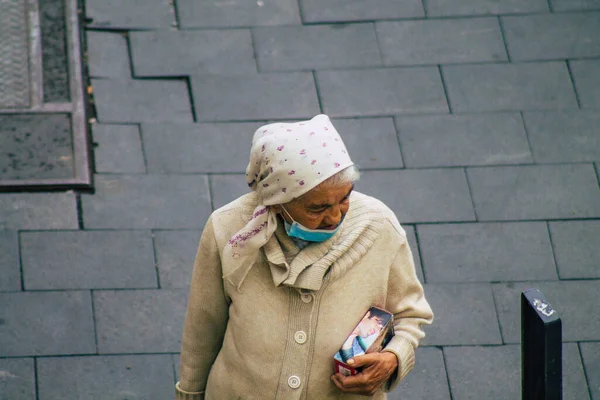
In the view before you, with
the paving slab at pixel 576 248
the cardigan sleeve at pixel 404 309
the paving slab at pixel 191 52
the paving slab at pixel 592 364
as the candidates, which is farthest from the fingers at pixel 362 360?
the paving slab at pixel 191 52

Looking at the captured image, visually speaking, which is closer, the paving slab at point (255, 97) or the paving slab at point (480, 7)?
the paving slab at point (255, 97)

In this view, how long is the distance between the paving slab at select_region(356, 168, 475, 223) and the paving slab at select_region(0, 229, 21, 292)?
193 centimetres

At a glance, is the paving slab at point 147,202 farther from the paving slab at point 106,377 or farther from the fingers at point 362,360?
the fingers at point 362,360

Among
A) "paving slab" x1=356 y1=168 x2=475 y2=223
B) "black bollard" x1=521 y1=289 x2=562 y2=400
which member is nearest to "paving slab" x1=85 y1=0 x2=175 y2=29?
"paving slab" x1=356 y1=168 x2=475 y2=223

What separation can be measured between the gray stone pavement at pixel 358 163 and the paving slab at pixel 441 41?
0.04 ft

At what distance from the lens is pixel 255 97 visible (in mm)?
6355

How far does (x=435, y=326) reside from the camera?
5328mm

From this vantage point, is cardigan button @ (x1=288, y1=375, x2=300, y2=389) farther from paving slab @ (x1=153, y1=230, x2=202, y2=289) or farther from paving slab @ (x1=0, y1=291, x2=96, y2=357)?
paving slab @ (x1=153, y1=230, x2=202, y2=289)

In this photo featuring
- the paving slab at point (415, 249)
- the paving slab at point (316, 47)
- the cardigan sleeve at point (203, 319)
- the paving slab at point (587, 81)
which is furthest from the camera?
the paving slab at point (316, 47)

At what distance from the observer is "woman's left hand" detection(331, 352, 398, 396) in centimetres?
310

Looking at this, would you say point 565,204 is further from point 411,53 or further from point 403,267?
point 403,267

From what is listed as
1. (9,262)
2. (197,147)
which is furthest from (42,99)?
(9,262)

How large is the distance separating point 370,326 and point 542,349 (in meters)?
0.57

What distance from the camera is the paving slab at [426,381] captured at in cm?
503
